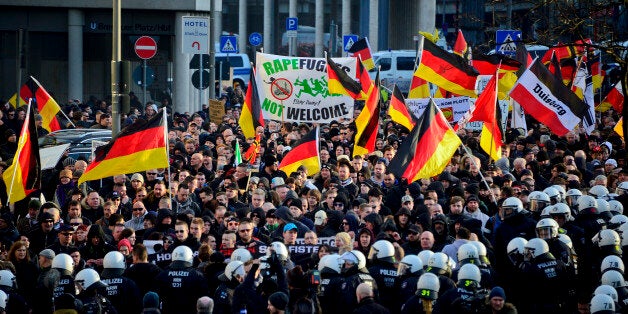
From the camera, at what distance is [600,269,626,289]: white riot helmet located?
12.0 meters

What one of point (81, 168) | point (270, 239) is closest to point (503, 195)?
point (270, 239)

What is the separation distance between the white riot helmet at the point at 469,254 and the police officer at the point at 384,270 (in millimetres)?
630

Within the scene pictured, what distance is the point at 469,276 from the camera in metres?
11.7

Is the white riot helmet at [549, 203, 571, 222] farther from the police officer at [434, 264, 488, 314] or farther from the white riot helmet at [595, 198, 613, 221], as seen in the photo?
the police officer at [434, 264, 488, 314]

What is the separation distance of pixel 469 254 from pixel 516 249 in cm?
89

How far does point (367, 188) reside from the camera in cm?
1889

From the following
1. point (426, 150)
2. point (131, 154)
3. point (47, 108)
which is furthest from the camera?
point (47, 108)

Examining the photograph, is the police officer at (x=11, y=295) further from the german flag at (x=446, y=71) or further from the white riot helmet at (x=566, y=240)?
the german flag at (x=446, y=71)

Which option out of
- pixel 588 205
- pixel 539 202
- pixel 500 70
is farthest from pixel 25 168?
pixel 500 70

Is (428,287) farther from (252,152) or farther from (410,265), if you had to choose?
(252,152)

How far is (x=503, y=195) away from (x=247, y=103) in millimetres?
7301

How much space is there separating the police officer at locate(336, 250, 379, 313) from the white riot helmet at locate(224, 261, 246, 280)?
89 centimetres

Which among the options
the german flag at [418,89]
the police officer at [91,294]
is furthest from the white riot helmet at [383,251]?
the german flag at [418,89]

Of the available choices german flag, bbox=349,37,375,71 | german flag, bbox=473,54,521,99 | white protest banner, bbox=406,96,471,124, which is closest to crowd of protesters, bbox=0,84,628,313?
white protest banner, bbox=406,96,471,124
